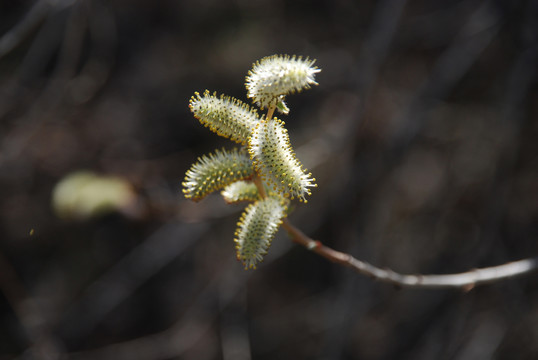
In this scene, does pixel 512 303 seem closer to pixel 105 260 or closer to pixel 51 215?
pixel 105 260

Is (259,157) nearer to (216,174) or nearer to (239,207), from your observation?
(216,174)

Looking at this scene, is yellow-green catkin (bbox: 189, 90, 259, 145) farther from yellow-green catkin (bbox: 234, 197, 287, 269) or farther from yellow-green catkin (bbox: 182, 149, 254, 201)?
yellow-green catkin (bbox: 234, 197, 287, 269)

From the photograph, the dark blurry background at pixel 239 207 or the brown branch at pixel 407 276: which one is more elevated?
the dark blurry background at pixel 239 207

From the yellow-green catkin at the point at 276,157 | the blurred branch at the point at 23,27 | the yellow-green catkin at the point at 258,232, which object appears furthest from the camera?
the blurred branch at the point at 23,27

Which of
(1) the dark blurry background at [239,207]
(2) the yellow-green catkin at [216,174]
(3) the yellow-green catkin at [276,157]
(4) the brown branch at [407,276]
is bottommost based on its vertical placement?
(4) the brown branch at [407,276]

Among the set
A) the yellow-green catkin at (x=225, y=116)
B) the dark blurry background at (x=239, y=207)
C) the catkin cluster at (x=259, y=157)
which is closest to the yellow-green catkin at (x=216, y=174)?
the catkin cluster at (x=259, y=157)

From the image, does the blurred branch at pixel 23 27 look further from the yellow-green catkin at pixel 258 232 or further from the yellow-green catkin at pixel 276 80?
the yellow-green catkin at pixel 258 232

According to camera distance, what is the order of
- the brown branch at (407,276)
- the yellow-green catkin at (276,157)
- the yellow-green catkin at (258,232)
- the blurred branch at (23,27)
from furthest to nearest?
the blurred branch at (23,27) → the brown branch at (407,276) → the yellow-green catkin at (258,232) → the yellow-green catkin at (276,157)
